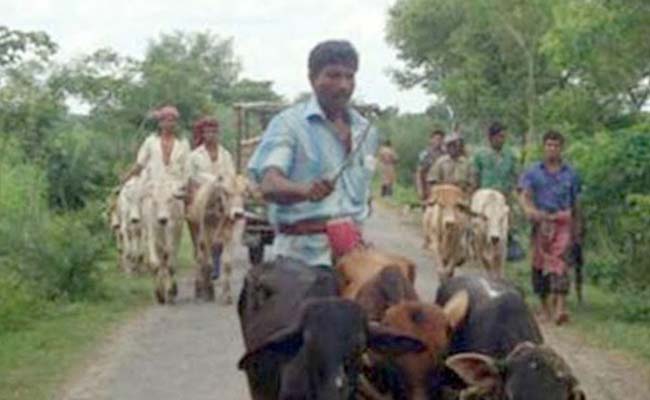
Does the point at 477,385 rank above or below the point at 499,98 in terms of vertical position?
below

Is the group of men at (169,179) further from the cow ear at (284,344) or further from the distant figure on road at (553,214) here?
the cow ear at (284,344)

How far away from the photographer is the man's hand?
631cm

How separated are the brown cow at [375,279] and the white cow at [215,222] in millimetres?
9979

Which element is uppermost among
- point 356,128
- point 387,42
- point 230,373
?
point 387,42

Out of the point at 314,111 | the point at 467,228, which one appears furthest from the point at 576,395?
the point at 467,228

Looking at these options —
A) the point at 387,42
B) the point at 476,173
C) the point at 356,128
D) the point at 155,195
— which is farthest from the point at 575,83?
the point at 387,42

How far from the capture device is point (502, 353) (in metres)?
6.06

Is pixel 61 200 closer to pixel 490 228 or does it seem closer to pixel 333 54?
pixel 490 228

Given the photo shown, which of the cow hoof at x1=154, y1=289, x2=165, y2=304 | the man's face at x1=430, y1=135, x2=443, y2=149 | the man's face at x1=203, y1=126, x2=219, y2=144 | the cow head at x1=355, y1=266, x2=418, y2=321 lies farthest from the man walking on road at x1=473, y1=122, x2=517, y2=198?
the cow head at x1=355, y1=266, x2=418, y2=321

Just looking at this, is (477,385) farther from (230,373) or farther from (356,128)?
(230,373)

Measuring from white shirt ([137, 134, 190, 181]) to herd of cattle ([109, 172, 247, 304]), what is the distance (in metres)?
0.07

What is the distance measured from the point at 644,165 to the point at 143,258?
636 cm

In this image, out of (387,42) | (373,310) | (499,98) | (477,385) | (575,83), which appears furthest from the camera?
(387,42)

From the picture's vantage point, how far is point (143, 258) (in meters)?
18.7
